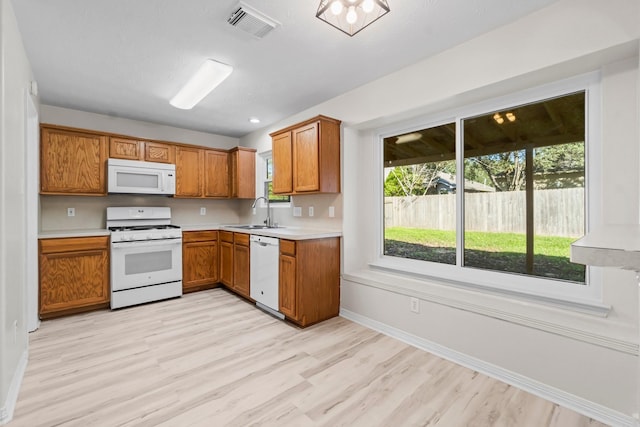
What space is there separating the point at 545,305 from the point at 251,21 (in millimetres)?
2739

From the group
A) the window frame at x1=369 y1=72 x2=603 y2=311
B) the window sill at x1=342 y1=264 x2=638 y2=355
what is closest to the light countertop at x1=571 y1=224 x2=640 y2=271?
the window sill at x1=342 y1=264 x2=638 y2=355

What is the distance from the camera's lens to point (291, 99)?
3.37 metres

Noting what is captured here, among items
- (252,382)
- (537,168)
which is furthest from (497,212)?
(252,382)

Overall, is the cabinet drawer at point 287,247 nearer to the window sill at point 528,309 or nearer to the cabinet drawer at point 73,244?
the window sill at point 528,309

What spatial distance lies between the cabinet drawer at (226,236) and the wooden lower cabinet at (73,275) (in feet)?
4.41

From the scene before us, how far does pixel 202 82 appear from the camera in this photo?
9.18 feet

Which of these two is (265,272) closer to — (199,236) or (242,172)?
(199,236)

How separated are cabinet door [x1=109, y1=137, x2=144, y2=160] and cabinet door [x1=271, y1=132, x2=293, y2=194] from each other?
1.83 m

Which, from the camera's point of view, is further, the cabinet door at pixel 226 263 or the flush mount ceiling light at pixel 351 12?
the cabinet door at pixel 226 263

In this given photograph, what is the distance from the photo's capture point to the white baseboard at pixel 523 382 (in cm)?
160

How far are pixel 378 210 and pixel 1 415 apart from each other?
3064mm

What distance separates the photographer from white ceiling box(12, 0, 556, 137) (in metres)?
1.86

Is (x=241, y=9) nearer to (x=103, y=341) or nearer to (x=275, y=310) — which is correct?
(x=275, y=310)

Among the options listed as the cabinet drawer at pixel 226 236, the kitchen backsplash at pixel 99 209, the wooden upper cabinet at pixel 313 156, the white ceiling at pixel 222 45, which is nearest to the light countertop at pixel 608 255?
the white ceiling at pixel 222 45
